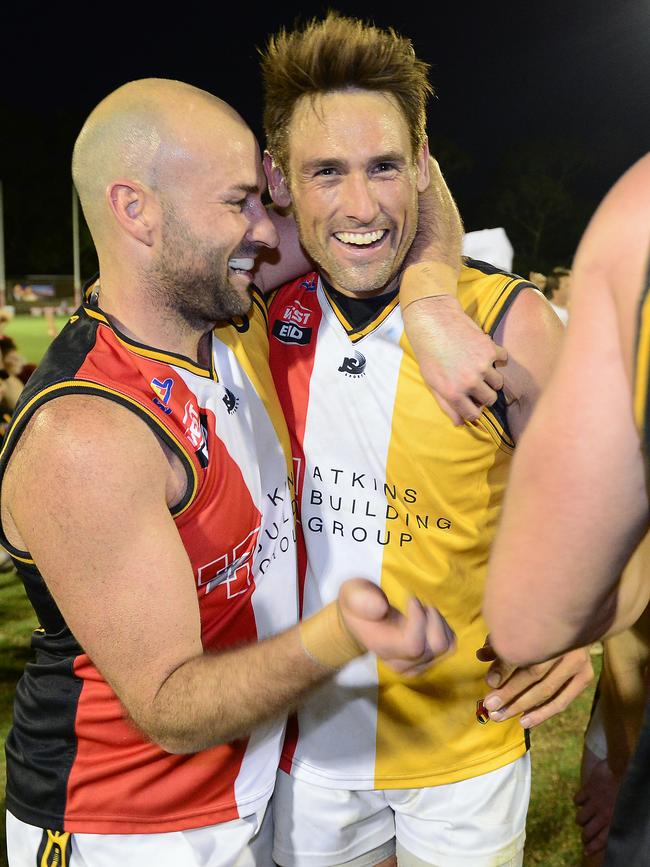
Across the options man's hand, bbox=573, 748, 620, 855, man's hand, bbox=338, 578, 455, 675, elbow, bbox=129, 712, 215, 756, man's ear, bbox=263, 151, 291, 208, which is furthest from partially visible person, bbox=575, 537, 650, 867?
man's ear, bbox=263, 151, 291, 208

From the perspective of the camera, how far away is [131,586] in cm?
154

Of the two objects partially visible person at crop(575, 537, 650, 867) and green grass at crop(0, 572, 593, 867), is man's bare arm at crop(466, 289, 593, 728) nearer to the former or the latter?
partially visible person at crop(575, 537, 650, 867)

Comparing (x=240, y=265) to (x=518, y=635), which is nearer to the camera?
(x=518, y=635)

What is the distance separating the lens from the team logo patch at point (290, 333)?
2.23m

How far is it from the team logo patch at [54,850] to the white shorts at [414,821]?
2.11 feet

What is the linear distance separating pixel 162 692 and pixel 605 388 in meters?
1.08

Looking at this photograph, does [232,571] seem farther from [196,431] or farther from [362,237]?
[362,237]

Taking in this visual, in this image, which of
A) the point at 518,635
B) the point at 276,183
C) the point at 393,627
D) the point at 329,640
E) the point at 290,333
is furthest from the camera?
the point at 276,183

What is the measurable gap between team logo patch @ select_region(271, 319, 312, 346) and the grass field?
242 centimetres

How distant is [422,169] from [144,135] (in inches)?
32.5

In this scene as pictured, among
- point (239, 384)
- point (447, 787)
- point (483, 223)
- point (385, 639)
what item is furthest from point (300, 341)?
point (483, 223)

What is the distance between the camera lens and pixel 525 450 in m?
0.95

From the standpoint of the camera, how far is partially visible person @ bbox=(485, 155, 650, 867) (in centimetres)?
81

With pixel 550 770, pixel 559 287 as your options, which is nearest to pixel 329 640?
pixel 550 770
